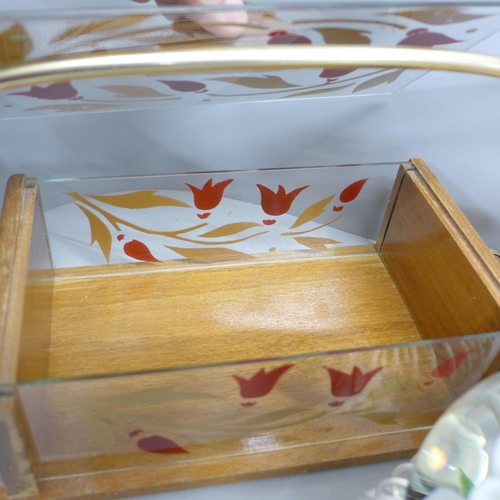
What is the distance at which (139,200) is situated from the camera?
583 mm

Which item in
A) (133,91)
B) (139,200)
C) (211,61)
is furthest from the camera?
(139,200)

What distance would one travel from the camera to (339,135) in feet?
2.18

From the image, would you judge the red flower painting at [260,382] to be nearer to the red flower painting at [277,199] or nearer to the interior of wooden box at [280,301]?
the interior of wooden box at [280,301]

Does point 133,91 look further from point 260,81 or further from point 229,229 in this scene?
point 229,229

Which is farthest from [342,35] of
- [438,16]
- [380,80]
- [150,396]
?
[150,396]

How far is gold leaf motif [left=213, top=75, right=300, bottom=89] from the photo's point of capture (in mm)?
360

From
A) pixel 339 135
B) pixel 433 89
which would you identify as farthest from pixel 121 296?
pixel 433 89

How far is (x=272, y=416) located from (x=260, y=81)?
0.25 meters

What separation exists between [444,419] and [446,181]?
46cm

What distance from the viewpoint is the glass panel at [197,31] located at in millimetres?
278

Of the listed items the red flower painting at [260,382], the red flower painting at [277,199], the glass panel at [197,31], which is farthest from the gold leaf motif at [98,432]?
the red flower painting at [277,199]

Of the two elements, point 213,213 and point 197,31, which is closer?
point 197,31

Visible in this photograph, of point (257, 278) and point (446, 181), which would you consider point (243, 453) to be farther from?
point (446, 181)

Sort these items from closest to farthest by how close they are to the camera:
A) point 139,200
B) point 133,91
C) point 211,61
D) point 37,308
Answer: point 211,61
point 133,91
point 37,308
point 139,200
